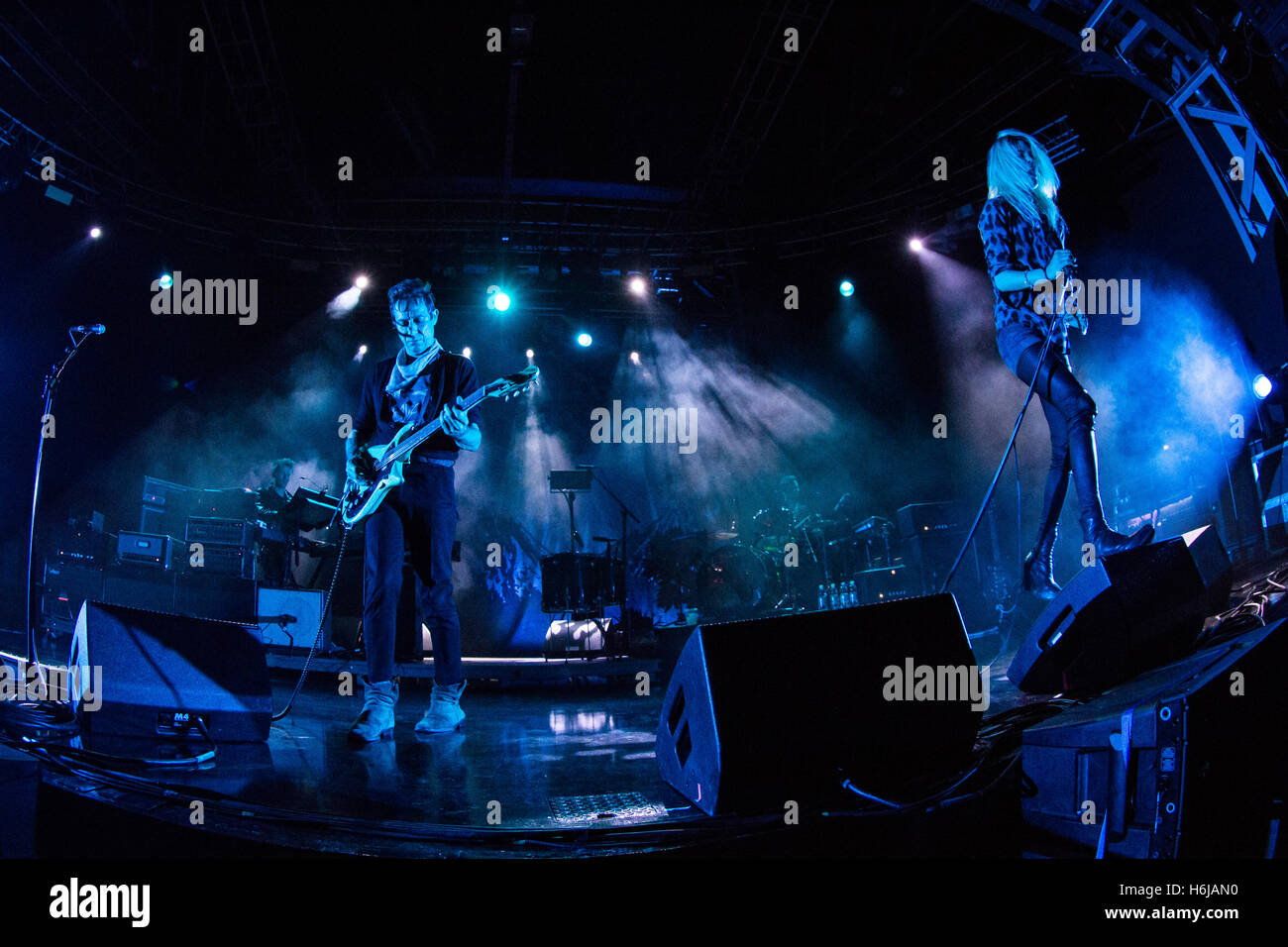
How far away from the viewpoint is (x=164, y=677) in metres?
2.63

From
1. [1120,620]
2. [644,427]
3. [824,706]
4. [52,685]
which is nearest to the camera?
[824,706]

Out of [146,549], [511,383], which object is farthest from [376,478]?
[146,549]

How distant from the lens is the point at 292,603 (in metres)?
7.41

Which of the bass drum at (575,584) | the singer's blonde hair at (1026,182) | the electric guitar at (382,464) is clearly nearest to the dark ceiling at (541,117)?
the singer's blonde hair at (1026,182)

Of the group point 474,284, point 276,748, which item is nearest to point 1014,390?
point 474,284

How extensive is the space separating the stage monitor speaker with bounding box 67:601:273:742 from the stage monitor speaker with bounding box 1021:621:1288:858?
3042 millimetres

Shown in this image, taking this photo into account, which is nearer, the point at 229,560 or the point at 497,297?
the point at 229,560

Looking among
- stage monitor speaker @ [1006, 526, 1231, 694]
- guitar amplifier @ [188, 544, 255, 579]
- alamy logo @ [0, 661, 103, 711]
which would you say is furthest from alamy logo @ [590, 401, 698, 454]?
stage monitor speaker @ [1006, 526, 1231, 694]

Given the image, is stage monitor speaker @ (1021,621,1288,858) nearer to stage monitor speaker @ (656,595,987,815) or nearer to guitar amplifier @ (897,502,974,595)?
stage monitor speaker @ (656,595,987,815)

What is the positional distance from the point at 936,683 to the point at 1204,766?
0.69m

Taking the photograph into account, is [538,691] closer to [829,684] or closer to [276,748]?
[276,748]

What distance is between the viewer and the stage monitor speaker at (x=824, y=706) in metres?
1.85

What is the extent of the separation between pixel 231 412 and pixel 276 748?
948 centimetres

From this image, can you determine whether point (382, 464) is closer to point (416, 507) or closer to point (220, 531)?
point (416, 507)
